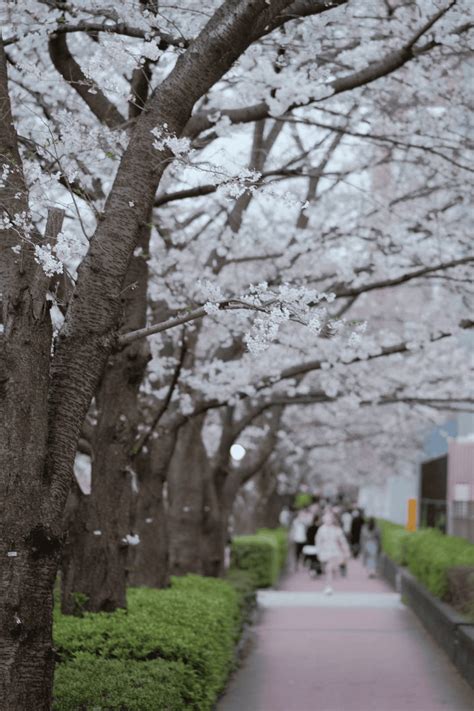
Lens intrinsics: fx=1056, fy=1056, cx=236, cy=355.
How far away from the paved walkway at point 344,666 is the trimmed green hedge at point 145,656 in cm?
56

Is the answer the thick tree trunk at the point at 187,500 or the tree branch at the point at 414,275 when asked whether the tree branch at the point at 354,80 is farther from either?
Result: the thick tree trunk at the point at 187,500

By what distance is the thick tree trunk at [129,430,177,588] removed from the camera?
502 inches

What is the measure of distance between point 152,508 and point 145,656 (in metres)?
5.46

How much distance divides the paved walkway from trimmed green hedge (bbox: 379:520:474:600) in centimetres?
74

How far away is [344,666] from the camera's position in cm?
1202

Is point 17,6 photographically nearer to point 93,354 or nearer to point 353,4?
point 93,354

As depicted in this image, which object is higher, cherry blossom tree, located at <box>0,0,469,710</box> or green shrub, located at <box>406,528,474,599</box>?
cherry blossom tree, located at <box>0,0,469,710</box>

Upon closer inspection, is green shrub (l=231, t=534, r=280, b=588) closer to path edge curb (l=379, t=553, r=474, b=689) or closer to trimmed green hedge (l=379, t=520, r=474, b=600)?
trimmed green hedge (l=379, t=520, r=474, b=600)

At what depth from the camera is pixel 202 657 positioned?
7.93m

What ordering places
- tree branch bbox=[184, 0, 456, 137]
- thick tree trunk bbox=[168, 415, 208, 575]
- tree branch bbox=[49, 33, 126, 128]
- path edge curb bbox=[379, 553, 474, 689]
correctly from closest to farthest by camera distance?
tree branch bbox=[184, 0, 456, 137] → tree branch bbox=[49, 33, 126, 128] → path edge curb bbox=[379, 553, 474, 689] → thick tree trunk bbox=[168, 415, 208, 575]

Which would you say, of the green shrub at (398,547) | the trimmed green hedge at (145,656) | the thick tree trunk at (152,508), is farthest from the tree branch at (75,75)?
the green shrub at (398,547)

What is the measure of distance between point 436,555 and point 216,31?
11827mm

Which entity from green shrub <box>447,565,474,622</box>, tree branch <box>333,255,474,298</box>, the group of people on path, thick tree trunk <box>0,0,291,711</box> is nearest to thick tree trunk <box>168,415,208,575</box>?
green shrub <box>447,565,474,622</box>

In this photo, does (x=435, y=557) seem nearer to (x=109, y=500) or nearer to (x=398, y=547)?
(x=109, y=500)
